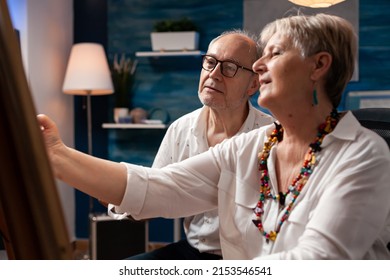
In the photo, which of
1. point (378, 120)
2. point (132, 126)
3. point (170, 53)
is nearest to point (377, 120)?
point (378, 120)

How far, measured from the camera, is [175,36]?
393 centimetres

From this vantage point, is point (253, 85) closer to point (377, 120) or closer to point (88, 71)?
point (377, 120)

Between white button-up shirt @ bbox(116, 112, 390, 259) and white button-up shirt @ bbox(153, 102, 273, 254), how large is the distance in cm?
42

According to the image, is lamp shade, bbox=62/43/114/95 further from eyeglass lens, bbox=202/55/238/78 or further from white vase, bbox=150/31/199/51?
eyeglass lens, bbox=202/55/238/78

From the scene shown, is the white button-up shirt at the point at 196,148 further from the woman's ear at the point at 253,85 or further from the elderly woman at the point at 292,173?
the elderly woman at the point at 292,173

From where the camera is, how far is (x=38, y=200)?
38cm

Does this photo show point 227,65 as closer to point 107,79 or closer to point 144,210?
point 144,210

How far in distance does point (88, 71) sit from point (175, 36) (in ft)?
2.39

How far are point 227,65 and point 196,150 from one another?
0.31 metres

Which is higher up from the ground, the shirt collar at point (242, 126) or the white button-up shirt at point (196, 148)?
the shirt collar at point (242, 126)

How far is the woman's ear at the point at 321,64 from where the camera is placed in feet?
3.18

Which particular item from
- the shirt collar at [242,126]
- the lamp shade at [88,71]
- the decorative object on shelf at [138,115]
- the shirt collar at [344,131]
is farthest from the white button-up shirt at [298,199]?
the decorative object on shelf at [138,115]

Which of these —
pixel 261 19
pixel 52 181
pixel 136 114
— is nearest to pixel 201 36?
pixel 261 19

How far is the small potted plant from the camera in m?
4.11
